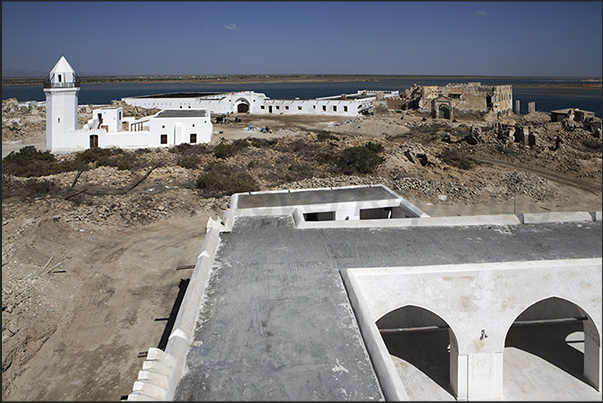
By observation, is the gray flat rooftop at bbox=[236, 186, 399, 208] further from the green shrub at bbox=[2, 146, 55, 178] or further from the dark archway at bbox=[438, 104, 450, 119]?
the dark archway at bbox=[438, 104, 450, 119]

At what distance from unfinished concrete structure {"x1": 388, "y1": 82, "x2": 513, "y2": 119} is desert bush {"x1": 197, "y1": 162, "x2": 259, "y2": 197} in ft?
83.1

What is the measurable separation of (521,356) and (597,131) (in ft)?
65.2

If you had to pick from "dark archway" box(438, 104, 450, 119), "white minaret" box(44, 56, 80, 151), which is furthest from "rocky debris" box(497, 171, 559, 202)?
"white minaret" box(44, 56, 80, 151)

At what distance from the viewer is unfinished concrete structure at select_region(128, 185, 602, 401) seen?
562cm

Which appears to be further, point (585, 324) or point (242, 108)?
point (242, 108)

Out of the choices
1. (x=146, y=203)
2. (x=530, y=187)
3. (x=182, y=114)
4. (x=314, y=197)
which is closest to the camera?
(x=314, y=197)

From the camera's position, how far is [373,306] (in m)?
7.70

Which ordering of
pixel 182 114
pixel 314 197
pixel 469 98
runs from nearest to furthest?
1. pixel 314 197
2. pixel 182 114
3. pixel 469 98

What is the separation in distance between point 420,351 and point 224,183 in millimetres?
14322

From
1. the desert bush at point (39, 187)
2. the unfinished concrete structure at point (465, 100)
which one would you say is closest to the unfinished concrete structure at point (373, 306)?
the desert bush at point (39, 187)

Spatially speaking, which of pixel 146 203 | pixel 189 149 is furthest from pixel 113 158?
pixel 146 203

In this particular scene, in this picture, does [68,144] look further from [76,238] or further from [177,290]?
[177,290]

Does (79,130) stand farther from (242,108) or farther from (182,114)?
(242,108)

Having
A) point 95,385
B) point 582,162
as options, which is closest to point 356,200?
point 95,385
